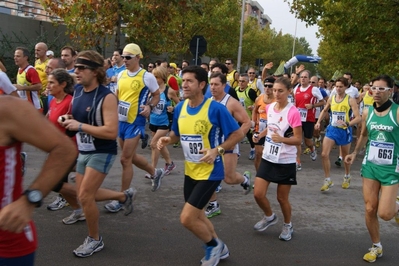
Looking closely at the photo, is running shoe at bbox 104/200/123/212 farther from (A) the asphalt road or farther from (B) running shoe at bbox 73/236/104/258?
(B) running shoe at bbox 73/236/104/258

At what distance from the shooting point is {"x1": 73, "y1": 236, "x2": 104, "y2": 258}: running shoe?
15.2ft

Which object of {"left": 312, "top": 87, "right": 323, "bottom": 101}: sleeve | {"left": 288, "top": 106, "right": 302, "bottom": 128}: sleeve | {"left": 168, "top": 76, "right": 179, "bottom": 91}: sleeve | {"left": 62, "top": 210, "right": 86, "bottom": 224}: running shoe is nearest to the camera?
{"left": 288, "top": 106, "right": 302, "bottom": 128}: sleeve

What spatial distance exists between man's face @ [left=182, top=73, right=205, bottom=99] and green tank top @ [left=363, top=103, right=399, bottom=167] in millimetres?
2004

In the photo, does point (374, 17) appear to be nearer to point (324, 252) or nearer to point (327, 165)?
point (327, 165)

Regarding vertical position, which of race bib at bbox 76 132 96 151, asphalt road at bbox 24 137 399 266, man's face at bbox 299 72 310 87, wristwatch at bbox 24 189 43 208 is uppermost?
man's face at bbox 299 72 310 87

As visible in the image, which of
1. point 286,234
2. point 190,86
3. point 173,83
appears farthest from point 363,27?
point 190,86

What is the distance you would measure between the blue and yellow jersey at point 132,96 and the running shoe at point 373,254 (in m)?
3.34

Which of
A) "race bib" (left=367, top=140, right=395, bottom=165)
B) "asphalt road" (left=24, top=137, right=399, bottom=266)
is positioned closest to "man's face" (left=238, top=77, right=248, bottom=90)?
"asphalt road" (left=24, top=137, right=399, bottom=266)

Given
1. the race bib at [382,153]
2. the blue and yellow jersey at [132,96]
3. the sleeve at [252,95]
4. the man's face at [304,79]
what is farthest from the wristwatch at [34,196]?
the man's face at [304,79]

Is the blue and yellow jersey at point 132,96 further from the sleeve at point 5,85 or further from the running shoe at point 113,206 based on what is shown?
the sleeve at point 5,85

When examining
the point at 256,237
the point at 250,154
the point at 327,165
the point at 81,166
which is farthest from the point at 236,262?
the point at 250,154

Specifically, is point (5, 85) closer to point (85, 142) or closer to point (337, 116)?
point (85, 142)

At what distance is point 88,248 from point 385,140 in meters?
3.25

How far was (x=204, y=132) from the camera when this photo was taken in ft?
14.7
